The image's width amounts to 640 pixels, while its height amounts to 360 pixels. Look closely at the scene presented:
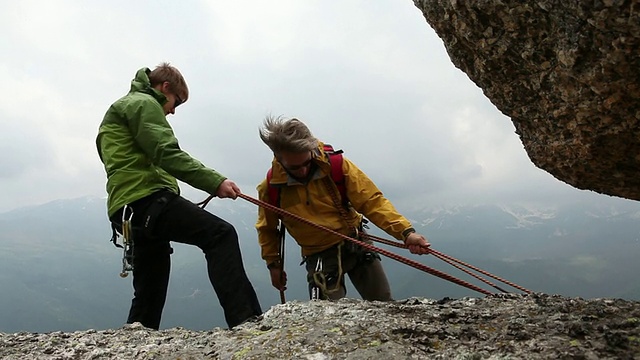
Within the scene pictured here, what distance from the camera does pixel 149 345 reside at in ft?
16.2

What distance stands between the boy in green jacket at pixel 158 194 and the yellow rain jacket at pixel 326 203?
4.93 ft

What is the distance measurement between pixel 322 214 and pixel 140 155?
9.53 ft

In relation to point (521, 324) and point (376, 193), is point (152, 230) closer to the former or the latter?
point (376, 193)

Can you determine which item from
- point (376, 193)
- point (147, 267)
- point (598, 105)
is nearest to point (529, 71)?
point (598, 105)

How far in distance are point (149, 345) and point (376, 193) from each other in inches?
157

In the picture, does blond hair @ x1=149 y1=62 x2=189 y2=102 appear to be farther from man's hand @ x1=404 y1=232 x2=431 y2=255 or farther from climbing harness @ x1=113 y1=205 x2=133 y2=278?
man's hand @ x1=404 y1=232 x2=431 y2=255

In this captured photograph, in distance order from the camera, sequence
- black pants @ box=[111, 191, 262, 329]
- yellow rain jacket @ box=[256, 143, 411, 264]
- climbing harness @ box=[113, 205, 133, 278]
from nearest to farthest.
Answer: black pants @ box=[111, 191, 262, 329], climbing harness @ box=[113, 205, 133, 278], yellow rain jacket @ box=[256, 143, 411, 264]

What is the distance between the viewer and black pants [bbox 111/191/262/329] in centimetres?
562

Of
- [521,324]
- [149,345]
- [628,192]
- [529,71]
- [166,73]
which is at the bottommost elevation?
[149,345]

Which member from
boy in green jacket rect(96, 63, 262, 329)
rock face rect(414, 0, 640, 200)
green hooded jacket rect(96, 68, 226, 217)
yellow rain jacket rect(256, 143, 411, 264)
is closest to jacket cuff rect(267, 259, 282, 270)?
yellow rain jacket rect(256, 143, 411, 264)

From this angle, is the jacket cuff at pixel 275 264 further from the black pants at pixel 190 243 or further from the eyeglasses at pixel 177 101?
the eyeglasses at pixel 177 101

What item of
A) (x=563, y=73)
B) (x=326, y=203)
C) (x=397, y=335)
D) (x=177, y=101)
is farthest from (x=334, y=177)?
(x=563, y=73)

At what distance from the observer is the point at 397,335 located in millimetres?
4254

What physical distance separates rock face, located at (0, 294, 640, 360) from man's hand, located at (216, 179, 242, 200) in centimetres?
157
